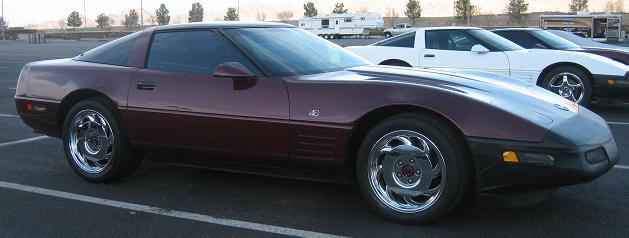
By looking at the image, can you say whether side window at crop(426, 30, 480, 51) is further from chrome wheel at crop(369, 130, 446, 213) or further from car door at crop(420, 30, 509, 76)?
chrome wheel at crop(369, 130, 446, 213)

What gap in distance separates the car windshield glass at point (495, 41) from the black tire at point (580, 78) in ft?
2.27

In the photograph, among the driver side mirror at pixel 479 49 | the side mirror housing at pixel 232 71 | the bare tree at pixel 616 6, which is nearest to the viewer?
the side mirror housing at pixel 232 71

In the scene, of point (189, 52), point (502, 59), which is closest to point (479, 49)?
point (502, 59)

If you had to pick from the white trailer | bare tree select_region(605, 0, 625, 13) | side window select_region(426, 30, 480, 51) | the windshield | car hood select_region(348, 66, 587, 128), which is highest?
bare tree select_region(605, 0, 625, 13)

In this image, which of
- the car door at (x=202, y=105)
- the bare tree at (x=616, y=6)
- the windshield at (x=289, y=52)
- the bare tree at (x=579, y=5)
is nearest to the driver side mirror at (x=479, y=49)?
the windshield at (x=289, y=52)

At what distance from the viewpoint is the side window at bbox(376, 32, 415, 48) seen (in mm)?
9922

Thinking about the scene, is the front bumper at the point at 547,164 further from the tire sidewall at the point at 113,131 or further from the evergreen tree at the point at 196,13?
the evergreen tree at the point at 196,13

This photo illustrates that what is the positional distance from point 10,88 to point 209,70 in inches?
382

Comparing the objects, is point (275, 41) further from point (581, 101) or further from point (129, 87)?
point (581, 101)

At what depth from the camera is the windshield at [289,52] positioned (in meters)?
4.29

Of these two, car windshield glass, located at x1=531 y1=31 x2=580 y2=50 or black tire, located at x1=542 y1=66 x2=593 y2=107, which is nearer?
black tire, located at x1=542 y1=66 x2=593 y2=107

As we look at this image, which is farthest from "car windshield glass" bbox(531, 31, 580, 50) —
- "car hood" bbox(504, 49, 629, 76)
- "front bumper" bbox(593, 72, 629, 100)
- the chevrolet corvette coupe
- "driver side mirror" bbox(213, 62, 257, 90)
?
"driver side mirror" bbox(213, 62, 257, 90)

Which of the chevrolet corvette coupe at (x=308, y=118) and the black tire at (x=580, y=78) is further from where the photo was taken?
the black tire at (x=580, y=78)

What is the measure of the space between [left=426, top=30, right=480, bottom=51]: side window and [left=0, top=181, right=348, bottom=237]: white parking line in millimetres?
6396
